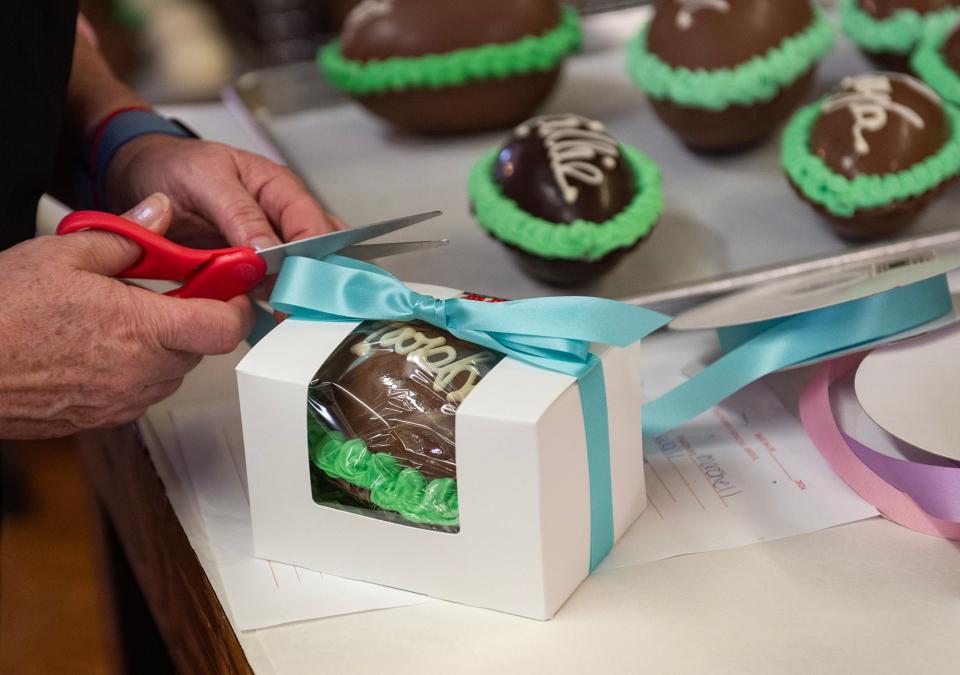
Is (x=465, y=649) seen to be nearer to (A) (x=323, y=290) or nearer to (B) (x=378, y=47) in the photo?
(A) (x=323, y=290)

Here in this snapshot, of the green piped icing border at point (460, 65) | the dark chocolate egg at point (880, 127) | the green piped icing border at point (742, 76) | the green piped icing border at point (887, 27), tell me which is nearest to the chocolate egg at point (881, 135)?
the dark chocolate egg at point (880, 127)

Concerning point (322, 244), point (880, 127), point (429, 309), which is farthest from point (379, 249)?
point (880, 127)

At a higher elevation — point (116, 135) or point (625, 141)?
point (116, 135)

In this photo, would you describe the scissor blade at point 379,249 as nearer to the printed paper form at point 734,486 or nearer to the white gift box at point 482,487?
the white gift box at point 482,487

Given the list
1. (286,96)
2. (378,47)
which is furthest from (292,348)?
(286,96)

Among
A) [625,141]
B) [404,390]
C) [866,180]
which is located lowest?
[625,141]

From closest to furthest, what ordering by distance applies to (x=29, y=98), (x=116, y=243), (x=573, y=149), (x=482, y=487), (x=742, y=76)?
1. (x=482, y=487)
2. (x=116, y=243)
3. (x=29, y=98)
4. (x=573, y=149)
5. (x=742, y=76)

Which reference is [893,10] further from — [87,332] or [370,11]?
[87,332]
